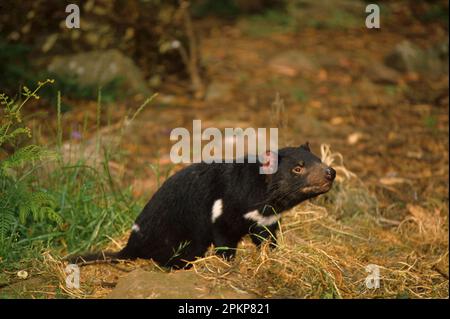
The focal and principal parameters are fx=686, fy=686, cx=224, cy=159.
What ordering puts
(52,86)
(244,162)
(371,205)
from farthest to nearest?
1. (52,86)
2. (371,205)
3. (244,162)

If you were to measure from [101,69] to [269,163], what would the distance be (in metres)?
4.32

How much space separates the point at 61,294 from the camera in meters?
3.46

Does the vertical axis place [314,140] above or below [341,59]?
below

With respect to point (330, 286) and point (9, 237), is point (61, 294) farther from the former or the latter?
point (330, 286)

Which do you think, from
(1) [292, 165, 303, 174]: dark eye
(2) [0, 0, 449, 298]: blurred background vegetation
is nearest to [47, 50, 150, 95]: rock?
(2) [0, 0, 449, 298]: blurred background vegetation

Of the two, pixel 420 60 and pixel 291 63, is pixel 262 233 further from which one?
pixel 420 60

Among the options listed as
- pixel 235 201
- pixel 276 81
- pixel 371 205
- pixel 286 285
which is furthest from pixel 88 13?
pixel 286 285

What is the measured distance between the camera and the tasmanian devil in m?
3.82

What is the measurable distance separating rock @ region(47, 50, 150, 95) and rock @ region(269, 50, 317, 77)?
1836 millimetres

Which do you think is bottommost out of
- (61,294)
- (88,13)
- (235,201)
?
(61,294)

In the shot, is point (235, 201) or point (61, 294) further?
point (235, 201)

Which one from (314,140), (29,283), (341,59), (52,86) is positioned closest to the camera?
(29,283)

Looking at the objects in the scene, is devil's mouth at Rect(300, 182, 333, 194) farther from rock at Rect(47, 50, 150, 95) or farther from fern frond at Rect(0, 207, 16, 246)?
rock at Rect(47, 50, 150, 95)

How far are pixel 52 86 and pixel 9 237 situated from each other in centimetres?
371
